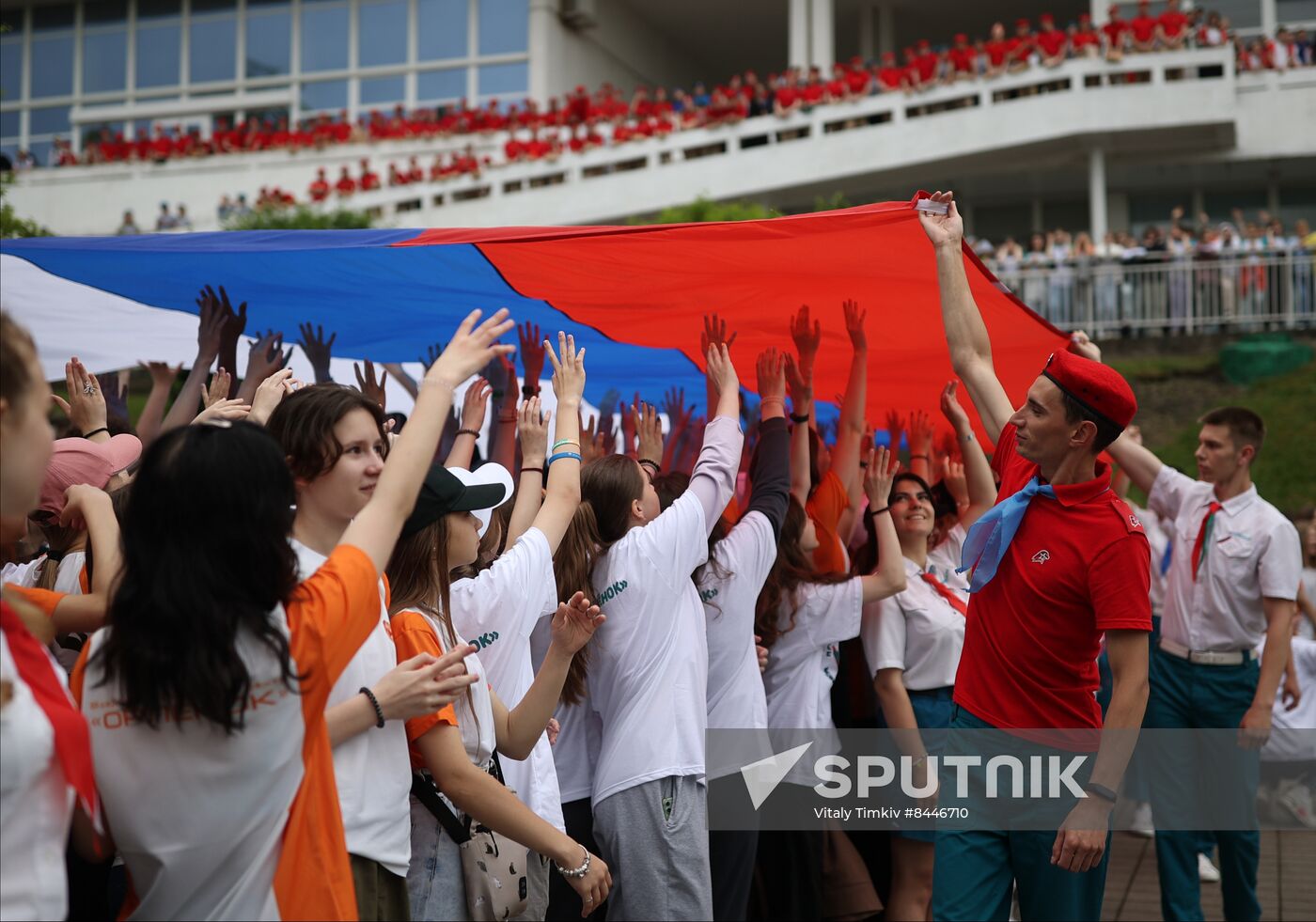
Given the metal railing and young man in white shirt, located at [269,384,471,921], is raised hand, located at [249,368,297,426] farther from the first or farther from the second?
the metal railing

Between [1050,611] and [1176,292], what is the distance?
16.8 m

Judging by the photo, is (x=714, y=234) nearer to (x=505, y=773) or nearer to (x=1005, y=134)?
(x=505, y=773)

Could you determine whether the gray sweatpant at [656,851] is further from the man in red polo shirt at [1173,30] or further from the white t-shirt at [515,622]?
the man in red polo shirt at [1173,30]

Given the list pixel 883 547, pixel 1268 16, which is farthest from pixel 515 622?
pixel 1268 16

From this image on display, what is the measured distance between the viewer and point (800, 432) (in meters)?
5.23

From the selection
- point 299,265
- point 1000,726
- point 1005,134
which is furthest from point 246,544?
point 1005,134

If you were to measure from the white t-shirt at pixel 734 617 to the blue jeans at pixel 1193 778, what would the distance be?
222 cm

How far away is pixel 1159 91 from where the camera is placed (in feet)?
78.8

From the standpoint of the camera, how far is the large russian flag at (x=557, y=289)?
510 cm

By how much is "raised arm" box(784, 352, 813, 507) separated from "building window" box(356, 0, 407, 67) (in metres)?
27.9

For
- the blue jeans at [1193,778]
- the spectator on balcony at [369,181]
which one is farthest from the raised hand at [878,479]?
the spectator on balcony at [369,181]

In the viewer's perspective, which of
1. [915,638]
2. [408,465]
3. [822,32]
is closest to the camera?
[408,465]

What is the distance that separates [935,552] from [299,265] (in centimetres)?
317

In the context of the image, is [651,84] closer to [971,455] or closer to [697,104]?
[697,104]
